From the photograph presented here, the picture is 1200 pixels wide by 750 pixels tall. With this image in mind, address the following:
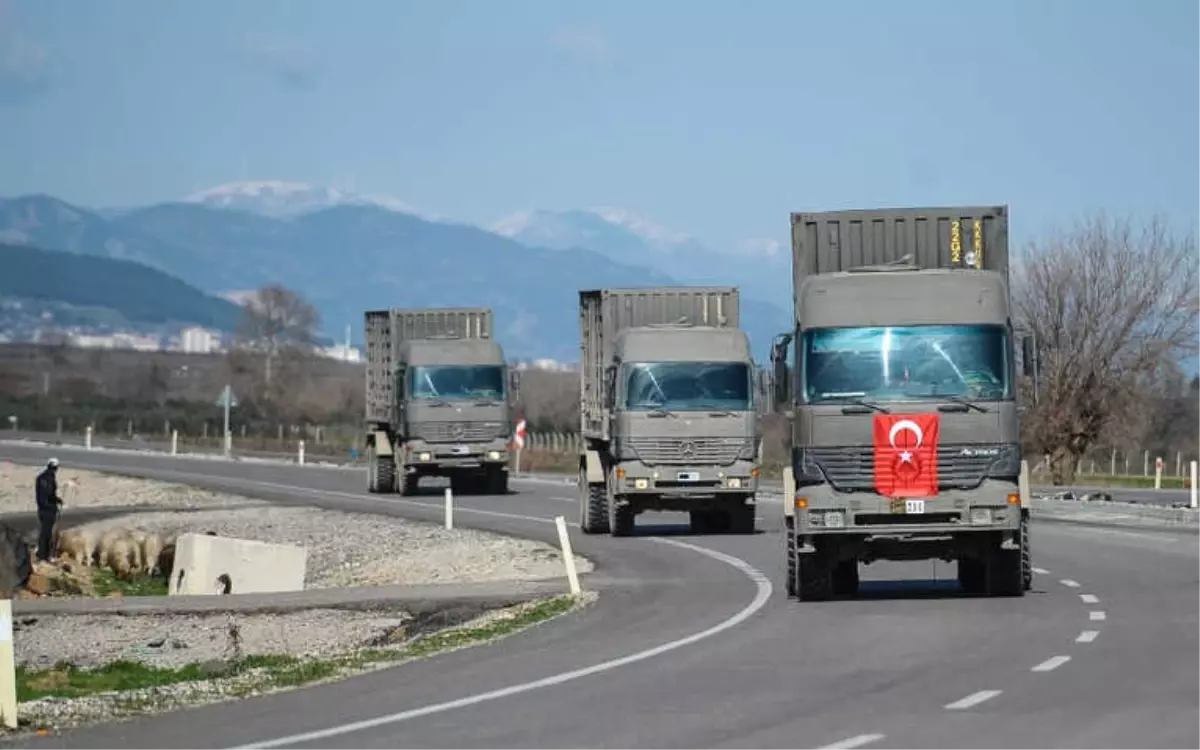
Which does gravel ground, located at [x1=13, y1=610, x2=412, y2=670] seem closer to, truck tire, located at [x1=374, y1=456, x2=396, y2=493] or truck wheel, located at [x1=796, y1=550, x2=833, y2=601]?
truck wheel, located at [x1=796, y1=550, x2=833, y2=601]

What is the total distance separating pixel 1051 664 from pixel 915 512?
5287 mm

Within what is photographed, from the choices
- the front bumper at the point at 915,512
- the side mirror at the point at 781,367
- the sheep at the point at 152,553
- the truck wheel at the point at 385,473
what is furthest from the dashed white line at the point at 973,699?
the truck wheel at the point at 385,473

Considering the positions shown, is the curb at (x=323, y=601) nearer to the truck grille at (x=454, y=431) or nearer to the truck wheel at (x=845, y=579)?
the truck wheel at (x=845, y=579)

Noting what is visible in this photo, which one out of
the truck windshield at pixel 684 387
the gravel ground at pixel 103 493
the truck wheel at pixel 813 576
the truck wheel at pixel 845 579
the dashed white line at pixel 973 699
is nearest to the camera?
the dashed white line at pixel 973 699

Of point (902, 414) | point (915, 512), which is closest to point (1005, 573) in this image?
point (915, 512)

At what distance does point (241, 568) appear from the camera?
106 ft

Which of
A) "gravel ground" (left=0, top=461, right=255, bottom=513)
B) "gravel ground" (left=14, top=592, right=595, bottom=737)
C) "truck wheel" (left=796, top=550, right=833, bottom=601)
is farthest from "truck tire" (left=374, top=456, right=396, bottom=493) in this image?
"truck wheel" (left=796, top=550, right=833, bottom=601)

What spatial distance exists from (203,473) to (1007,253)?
52292mm

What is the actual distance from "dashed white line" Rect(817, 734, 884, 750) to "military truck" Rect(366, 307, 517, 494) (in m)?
36.8

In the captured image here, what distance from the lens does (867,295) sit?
73.0ft

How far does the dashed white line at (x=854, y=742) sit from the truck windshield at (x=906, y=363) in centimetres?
932

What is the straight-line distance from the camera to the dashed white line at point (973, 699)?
559 inches

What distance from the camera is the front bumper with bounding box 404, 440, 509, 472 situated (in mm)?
50688

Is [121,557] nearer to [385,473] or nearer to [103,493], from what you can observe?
[385,473]
